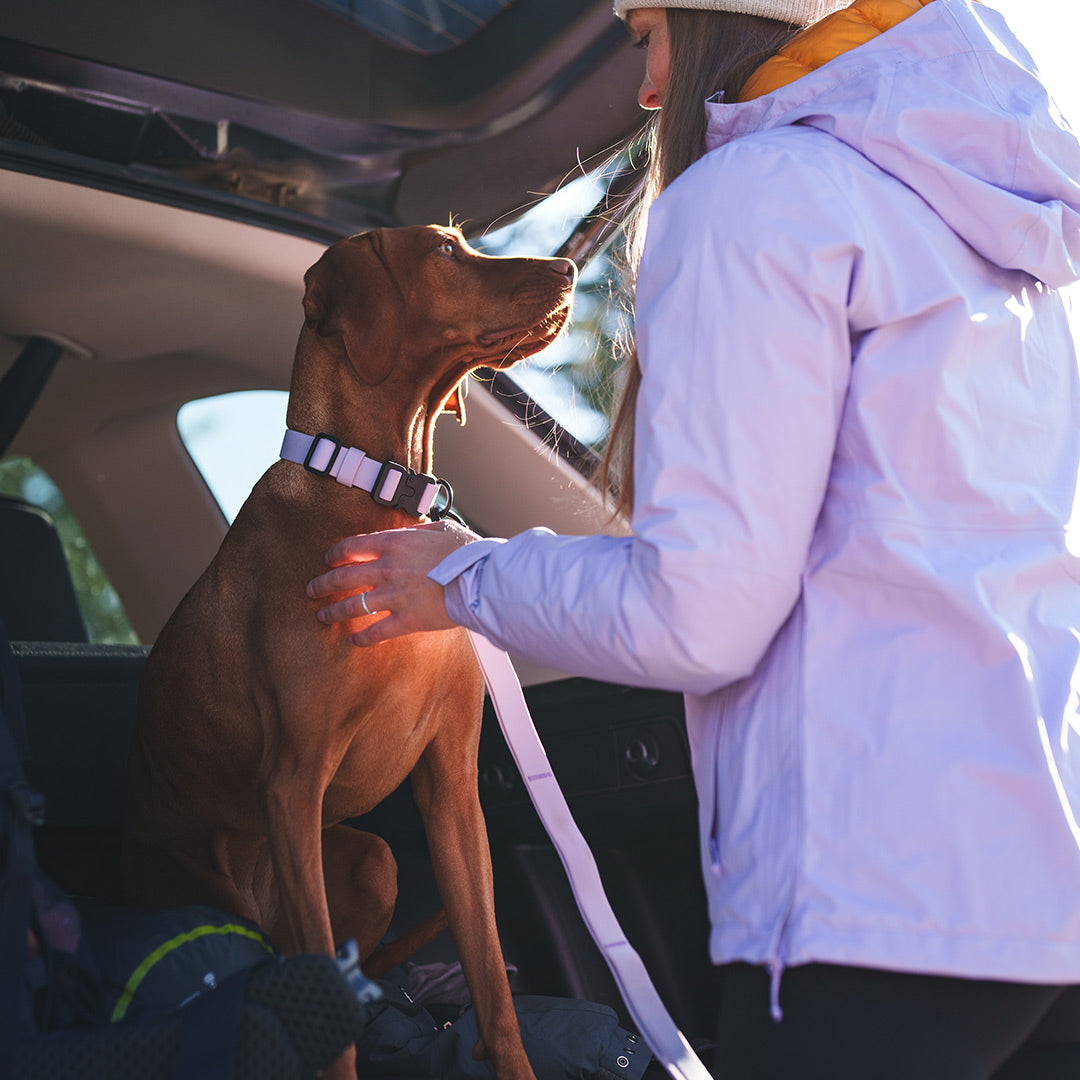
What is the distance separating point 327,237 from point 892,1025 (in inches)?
88.3

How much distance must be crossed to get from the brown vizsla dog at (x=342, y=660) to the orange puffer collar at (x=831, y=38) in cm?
99

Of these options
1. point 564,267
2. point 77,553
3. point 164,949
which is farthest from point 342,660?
point 77,553

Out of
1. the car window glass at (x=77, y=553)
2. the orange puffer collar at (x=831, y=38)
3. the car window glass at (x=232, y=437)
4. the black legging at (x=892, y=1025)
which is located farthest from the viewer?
the car window glass at (x=77, y=553)

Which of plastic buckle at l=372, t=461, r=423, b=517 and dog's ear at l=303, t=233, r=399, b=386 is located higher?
dog's ear at l=303, t=233, r=399, b=386

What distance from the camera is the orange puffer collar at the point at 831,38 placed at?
1267mm

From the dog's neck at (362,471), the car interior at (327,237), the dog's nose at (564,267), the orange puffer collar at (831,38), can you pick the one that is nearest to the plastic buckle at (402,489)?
the dog's neck at (362,471)

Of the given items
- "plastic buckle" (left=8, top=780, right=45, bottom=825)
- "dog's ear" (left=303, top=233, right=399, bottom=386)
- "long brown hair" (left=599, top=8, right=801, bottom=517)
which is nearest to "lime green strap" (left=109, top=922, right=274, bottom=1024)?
"plastic buckle" (left=8, top=780, right=45, bottom=825)

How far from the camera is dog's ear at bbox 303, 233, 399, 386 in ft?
7.32

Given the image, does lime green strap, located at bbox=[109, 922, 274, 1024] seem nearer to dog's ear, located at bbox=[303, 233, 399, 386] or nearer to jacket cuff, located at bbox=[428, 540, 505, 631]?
jacket cuff, located at bbox=[428, 540, 505, 631]

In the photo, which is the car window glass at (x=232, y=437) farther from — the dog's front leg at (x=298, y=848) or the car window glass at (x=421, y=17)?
the dog's front leg at (x=298, y=848)

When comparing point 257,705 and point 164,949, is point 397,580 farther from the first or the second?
point 257,705

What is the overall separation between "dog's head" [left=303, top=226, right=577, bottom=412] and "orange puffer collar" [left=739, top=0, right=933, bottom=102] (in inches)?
39.0

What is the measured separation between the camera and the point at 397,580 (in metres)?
1.52

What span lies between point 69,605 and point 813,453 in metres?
3.33
